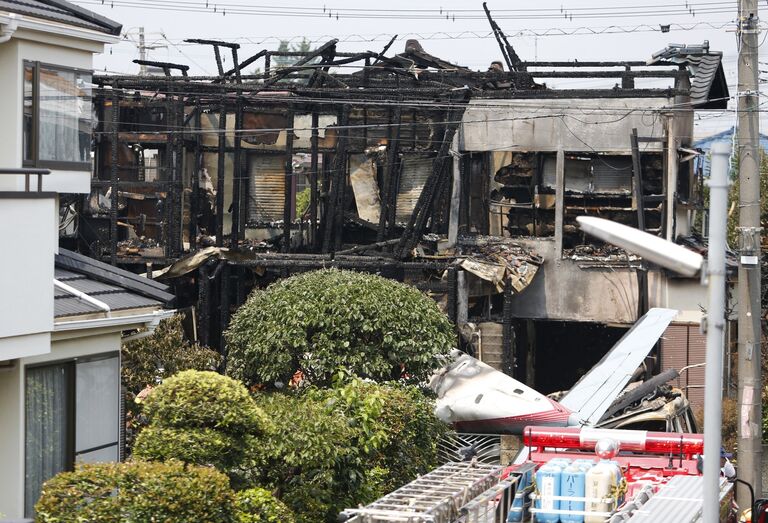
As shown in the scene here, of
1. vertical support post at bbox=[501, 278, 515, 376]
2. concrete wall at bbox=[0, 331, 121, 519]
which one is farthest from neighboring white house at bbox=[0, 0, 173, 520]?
vertical support post at bbox=[501, 278, 515, 376]

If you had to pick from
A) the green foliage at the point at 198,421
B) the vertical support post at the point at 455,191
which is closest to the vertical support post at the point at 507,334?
the vertical support post at the point at 455,191

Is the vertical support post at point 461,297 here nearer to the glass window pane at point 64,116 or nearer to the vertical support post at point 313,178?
the vertical support post at point 313,178

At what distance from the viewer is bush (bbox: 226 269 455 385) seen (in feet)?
66.8

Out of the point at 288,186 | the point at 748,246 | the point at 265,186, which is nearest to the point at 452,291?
the point at 288,186

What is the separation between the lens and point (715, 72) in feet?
116

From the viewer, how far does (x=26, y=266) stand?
13273 millimetres

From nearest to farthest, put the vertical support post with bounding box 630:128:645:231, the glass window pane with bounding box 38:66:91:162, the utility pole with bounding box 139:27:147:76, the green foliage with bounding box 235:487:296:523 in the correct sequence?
the green foliage with bounding box 235:487:296:523
the glass window pane with bounding box 38:66:91:162
the vertical support post with bounding box 630:128:645:231
the utility pole with bounding box 139:27:147:76

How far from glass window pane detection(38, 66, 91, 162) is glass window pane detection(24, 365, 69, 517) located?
2.96m

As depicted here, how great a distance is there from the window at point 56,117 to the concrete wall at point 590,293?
1959 centimetres

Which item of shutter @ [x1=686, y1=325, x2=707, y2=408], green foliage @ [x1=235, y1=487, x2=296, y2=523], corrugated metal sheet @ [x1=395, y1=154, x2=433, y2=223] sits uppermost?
corrugated metal sheet @ [x1=395, y1=154, x2=433, y2=223]

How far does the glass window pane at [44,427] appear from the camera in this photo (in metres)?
14.3

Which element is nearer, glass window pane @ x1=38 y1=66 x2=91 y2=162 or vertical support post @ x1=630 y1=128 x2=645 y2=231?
glass window pane @ x1=38 y1=66 x2=91 y2=162

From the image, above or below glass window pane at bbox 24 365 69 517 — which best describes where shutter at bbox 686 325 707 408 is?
below

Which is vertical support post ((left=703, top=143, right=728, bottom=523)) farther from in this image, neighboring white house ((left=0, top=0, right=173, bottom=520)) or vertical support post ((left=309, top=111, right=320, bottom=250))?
vertical support post ((left=309, top=111, right=320, bottom=250))
